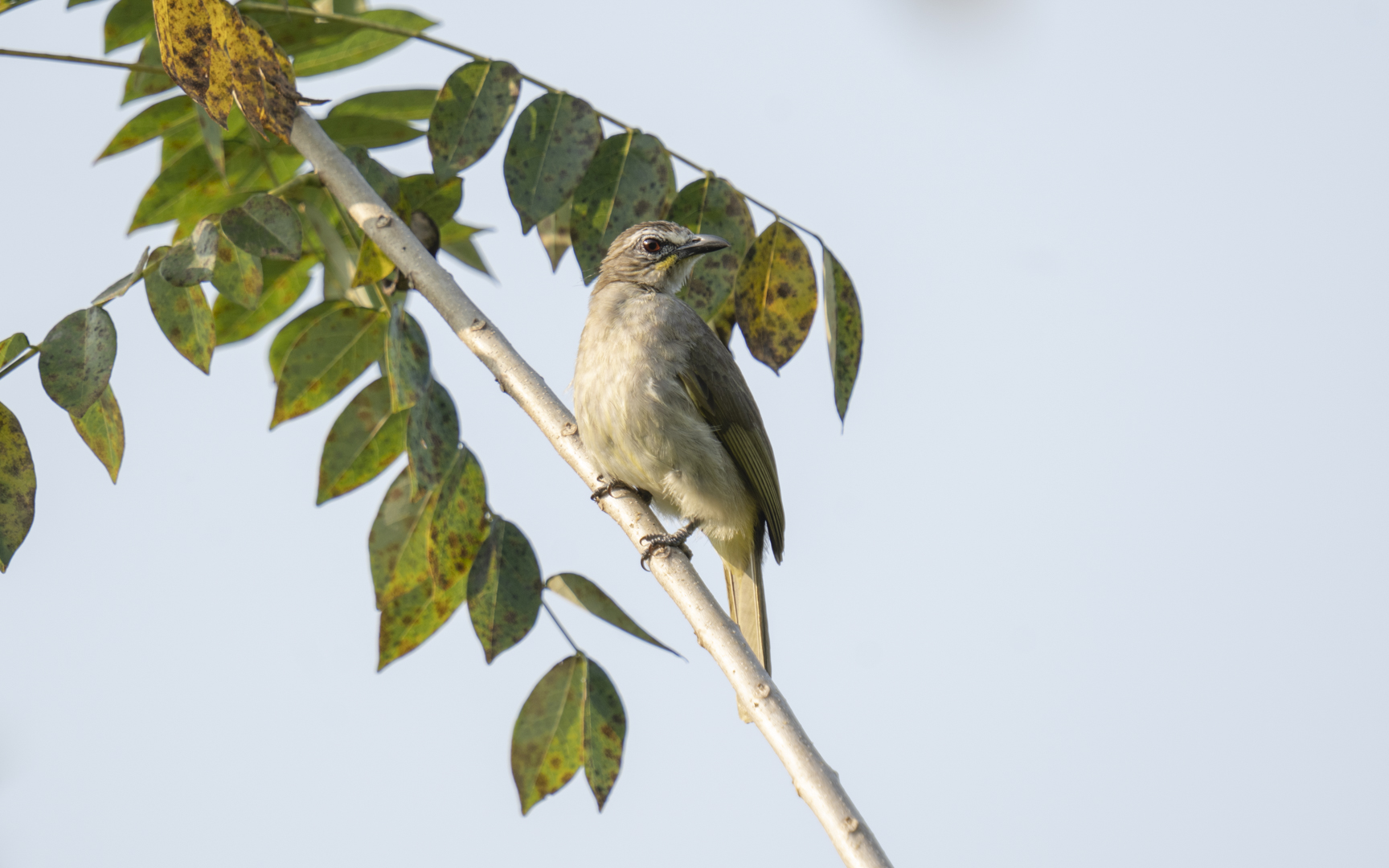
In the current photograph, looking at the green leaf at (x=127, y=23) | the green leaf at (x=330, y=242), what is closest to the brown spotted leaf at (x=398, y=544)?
the green leaf at (x=330, y=242)

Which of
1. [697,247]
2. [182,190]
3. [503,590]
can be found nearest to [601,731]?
[503,590]

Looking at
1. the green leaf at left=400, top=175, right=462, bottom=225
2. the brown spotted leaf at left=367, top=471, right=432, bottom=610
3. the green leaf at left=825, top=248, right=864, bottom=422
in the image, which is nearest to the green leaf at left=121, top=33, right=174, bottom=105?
the green leaf at left=400, top=175, right=462, bottom=225

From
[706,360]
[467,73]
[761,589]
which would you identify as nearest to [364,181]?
[467,73]

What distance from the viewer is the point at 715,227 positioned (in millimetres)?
4039

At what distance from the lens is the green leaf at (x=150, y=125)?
13.5 feet

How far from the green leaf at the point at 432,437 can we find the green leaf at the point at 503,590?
0.27 metres

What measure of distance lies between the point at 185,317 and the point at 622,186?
1.43 metres

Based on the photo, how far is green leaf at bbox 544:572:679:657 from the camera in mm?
3510

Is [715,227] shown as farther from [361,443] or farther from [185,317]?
[185,317]

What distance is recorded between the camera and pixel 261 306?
14.4ft

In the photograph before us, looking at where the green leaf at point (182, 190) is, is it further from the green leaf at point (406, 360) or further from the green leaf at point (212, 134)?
the green leaf at point (406, 360)

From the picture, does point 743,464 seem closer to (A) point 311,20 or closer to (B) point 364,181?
(B) point 364,181

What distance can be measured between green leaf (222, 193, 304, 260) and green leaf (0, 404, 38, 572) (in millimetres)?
727

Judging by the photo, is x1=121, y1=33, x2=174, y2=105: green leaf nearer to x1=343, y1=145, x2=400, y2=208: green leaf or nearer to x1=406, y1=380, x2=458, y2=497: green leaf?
x1=343, y1=145, x2=400, y2=208: green leaf
